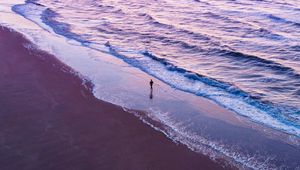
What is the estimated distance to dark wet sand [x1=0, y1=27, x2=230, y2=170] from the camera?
10.8 metres

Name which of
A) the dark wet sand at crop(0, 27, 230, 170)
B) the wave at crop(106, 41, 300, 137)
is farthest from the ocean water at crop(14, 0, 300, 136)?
the dark wet sand at crop(0, 27, 230, 170)

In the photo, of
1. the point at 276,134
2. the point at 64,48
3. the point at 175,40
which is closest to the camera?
the point at 276,134

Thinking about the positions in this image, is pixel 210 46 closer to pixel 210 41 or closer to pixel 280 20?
pixel 210 41

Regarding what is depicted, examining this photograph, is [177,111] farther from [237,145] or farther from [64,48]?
[64,48]

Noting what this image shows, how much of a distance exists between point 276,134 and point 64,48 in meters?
11.8

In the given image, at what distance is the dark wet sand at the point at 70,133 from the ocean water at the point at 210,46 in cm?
105

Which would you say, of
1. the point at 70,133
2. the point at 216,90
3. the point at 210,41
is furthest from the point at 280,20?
the point at 70,133

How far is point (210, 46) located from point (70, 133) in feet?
38.4

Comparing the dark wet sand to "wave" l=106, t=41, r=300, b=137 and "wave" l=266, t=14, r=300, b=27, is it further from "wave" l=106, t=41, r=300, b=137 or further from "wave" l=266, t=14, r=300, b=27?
"wave" l=266, t=14, r=300, b=27

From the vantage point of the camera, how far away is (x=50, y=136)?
11805mm

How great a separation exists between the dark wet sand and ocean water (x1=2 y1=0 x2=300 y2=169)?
3.44 feet

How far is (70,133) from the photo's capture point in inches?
474

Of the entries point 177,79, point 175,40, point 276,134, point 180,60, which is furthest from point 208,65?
point 276,134

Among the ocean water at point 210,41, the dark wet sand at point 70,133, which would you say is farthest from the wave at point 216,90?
the dark wet sand at point 70,133
